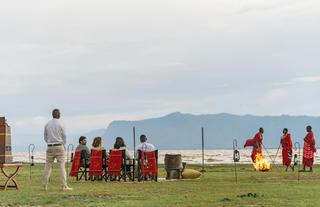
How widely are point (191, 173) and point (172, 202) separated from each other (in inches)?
353

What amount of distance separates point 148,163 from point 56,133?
473 cm

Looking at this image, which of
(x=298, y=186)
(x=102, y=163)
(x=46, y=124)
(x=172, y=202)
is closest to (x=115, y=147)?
(x=102, y=163)

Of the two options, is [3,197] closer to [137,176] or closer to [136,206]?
[136,206]

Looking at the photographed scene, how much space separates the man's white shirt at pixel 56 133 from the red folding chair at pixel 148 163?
4.29 meters

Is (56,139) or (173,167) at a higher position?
(56,139)

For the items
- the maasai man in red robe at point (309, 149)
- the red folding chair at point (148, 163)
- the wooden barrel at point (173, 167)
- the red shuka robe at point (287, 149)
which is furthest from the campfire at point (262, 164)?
the red folding chair at point (148, 163)

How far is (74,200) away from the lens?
13.5 meters

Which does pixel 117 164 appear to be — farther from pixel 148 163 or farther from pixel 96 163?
pixel 148 163

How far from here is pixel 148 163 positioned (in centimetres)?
2016

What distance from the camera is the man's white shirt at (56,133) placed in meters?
16.2

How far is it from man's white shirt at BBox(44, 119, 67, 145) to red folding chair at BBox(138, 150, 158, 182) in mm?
4289

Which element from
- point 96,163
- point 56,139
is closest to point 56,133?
point 56,139

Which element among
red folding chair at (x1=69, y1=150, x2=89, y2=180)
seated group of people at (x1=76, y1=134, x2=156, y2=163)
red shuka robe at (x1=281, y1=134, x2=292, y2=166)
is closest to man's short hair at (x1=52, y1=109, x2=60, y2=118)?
seated group of people at (x1=76, y1=134, x2=156, y2=163)

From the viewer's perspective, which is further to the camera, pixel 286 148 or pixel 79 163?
pixel 286 148
